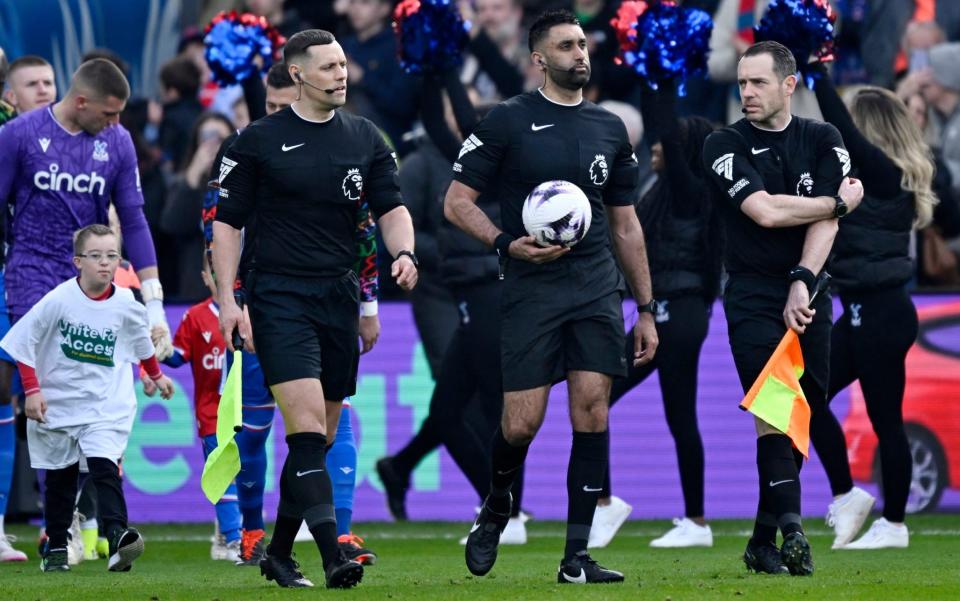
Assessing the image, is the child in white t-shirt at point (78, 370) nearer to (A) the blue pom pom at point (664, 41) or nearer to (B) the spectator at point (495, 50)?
(A) the blue pom pom at point (664, 41)

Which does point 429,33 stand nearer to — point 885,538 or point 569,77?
point 569,77

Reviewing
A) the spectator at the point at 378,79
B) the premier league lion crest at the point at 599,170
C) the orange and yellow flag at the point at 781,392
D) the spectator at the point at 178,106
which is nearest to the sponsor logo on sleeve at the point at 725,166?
the premier league lion crest at the point at 599,170

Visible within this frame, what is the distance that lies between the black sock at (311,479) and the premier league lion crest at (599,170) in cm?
166

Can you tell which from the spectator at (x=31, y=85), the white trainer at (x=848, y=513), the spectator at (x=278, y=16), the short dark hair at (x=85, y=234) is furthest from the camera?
the spectator at (x=278, y=16)

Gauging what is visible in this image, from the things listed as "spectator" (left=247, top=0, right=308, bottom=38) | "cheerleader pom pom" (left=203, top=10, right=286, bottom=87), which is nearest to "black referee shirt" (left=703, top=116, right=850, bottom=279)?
"cheerleader pom pom" (left=203, top=10, right=286, bottom=87)

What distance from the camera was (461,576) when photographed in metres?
8.88

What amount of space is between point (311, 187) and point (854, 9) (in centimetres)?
812

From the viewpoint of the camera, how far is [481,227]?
8.25 metres

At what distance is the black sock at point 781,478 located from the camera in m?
8.25

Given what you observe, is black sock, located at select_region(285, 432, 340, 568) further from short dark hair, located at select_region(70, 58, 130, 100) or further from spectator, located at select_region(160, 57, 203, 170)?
spectator, located at select_region(160, 57, 203, 170)

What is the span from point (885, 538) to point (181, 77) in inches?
295

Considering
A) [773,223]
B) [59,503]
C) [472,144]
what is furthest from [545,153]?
[59,503]

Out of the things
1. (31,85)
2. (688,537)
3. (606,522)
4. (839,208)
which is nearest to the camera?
(839,208)

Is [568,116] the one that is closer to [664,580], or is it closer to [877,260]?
[664,580]
